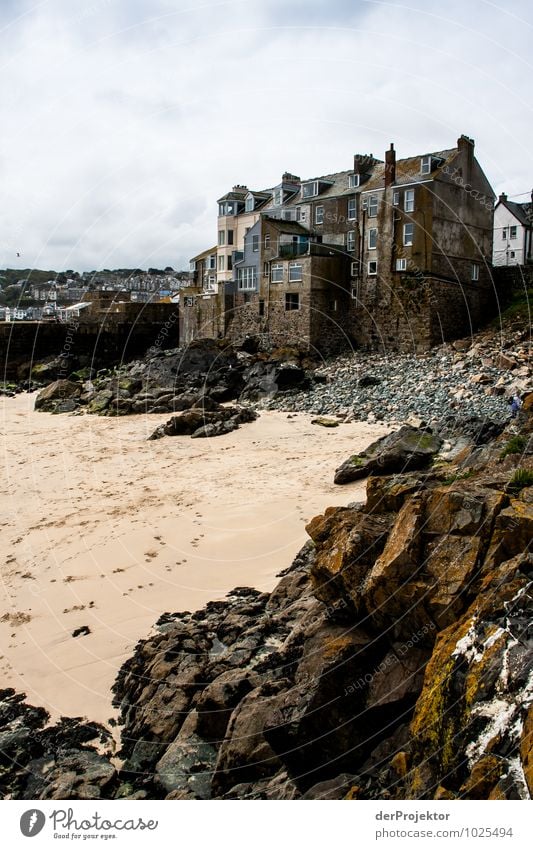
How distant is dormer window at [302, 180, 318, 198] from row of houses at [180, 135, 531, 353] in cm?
7

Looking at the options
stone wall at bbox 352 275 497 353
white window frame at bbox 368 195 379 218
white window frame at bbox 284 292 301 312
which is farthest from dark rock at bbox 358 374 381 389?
white window frame at bbox 368 195 379 218

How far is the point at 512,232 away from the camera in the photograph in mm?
52812

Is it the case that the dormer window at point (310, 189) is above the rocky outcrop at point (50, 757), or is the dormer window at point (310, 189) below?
above

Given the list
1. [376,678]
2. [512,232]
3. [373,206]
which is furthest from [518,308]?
[376,678]

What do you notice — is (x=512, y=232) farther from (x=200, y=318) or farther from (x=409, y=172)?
(x=200, y=318)

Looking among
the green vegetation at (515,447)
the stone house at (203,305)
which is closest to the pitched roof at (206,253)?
the stone house at (203,305)

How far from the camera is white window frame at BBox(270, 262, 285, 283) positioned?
135ft

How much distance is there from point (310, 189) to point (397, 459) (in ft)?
99.9

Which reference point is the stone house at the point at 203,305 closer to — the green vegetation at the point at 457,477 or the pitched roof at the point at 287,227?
the pitched roof at the point at 287,227

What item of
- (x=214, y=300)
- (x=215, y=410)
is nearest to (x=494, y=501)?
(x=215, y=410)

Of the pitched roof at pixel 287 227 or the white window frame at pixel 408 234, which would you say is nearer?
the white window frame at pixel 408 234

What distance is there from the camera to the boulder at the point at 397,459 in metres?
17.0

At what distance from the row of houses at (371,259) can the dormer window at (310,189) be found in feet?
0.21

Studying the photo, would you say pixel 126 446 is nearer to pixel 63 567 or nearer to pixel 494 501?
pixel 63 567
